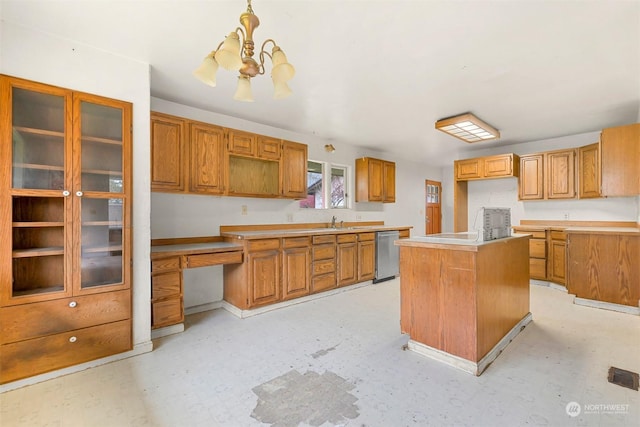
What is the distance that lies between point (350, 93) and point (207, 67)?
6.24 feet

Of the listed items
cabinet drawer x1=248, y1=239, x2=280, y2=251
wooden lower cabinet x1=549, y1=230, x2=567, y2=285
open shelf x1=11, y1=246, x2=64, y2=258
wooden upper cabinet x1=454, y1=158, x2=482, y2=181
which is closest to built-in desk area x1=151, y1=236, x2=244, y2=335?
cabinet drawer x1=248, y1=239, x2=280, y2=251

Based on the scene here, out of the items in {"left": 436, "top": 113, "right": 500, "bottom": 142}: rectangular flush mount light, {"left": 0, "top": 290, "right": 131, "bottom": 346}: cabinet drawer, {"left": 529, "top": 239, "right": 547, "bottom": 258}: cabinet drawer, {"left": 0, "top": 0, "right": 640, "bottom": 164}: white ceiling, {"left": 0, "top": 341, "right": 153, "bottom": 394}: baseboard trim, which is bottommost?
{"left": 0, "top": 341, "right": 153, "bottom": 394}: baseboard trim

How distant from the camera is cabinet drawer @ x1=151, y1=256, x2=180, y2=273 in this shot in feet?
8.94

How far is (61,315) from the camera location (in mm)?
2129

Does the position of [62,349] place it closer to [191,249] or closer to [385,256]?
[191,249]

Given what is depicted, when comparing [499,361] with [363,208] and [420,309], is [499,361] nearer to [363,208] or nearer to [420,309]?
[420,309]

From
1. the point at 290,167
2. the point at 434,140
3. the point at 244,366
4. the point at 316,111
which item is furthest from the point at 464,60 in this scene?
the point at 244,366

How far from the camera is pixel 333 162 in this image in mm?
5121

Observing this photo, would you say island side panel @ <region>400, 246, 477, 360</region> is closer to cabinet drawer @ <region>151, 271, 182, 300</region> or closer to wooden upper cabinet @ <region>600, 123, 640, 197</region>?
cabinet drawer @ <region>151, 271, 182, 300</region>

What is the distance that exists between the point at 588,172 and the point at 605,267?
1.62 meters

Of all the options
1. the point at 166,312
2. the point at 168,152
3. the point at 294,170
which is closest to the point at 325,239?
the point at 294,170

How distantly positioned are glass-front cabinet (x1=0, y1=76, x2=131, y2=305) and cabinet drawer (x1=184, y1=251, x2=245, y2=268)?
62 centimetres

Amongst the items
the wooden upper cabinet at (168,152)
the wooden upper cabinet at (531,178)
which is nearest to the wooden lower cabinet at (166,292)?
the wooden upper cabinet at (168,152)

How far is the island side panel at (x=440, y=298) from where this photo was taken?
7.04ft
